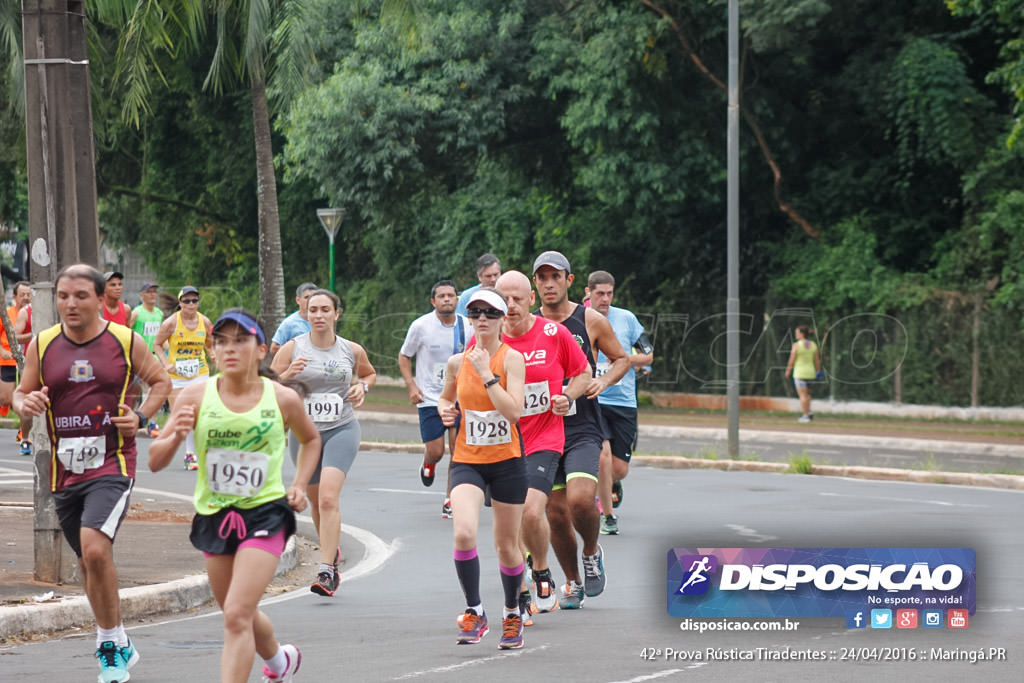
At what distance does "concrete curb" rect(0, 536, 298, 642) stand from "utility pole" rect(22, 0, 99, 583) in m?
0.75

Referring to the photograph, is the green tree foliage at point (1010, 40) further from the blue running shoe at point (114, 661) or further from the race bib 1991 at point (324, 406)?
the blue running shoe at point (114, 661)

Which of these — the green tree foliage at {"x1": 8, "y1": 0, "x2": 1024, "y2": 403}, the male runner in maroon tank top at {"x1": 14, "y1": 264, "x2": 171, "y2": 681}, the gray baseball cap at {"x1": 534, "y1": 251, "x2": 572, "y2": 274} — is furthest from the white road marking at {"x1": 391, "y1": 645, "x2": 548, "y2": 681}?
the green tree foliage at {"x1": 8, "y1": 0, "x2": 1024, "y2": 403}

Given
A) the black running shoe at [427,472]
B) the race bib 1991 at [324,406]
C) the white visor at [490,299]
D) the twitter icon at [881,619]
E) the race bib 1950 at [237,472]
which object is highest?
the white visor at [490,299]

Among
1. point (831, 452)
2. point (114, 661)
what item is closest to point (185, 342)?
point (831, 452)

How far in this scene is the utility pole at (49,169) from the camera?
984 centimetres

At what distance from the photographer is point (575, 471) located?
29.8ft

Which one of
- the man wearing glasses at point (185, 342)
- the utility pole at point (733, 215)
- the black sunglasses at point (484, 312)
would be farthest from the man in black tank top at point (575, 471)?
the utility pole at point (733, 215)

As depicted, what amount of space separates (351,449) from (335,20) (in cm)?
2233

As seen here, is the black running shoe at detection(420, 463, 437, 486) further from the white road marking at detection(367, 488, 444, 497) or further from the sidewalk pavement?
the white road marking at detection(367, 488, 444, 497)

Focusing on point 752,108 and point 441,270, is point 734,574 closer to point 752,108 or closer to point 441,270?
point 752,108

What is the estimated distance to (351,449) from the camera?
410 inches

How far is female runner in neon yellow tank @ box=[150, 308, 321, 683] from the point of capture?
6.29m

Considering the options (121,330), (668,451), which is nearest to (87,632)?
(121,330)

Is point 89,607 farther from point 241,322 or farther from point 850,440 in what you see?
point 850,440
